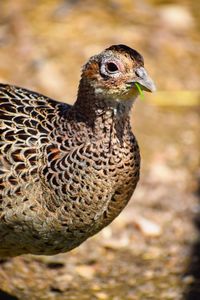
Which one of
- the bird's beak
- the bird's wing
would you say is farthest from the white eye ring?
the bird's wing

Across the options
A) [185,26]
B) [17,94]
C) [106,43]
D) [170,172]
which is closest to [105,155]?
[17,94]

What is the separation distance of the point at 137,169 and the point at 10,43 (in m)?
3.49

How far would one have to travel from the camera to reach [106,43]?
807 cm

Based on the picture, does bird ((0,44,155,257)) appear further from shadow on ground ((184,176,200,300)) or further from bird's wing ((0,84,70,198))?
shadow on ground ((184,176,200,300))

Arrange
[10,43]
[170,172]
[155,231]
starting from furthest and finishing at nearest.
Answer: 1. [10,43]
2. [170,172]
3. [155,231]

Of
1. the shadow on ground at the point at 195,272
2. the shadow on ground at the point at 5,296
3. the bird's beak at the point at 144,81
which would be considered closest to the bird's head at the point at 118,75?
the bird's beak at the point at 144,81

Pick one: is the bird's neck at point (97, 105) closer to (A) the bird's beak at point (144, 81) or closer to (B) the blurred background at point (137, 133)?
(A) the bird's beak at point (144, 81)

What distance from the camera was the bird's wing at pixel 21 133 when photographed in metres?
4.61

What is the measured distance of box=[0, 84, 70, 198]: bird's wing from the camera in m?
4.61

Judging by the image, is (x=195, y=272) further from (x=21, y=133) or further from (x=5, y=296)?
(x=21, y=133)

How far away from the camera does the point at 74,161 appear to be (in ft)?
15.3

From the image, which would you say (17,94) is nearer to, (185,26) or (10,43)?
(10,43)

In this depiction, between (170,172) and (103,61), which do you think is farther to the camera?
(170,172)

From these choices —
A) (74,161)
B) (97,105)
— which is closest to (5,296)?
(74,161)
